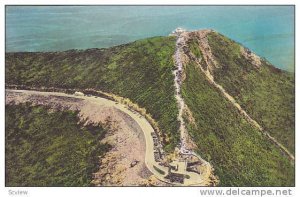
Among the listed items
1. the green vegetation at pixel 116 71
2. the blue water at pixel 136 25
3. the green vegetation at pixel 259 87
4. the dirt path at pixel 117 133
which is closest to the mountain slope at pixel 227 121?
the green vegetation at pixel 259 87

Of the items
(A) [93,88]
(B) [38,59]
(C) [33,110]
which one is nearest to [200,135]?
(A) [93,88]

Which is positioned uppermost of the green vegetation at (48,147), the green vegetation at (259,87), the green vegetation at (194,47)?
the green vegetation at (194,47)

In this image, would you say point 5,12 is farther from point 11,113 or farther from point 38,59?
point 38,59

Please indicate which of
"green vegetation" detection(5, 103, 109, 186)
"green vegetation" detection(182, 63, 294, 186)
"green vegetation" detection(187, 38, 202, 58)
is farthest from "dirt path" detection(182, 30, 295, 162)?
"green vegetation" detection(5, 103, 109, 186)

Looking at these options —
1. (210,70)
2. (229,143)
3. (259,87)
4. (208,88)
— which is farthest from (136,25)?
(229,143)

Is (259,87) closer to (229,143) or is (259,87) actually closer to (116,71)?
(229,143)

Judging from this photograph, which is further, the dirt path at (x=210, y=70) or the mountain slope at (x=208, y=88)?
the dirt path at (x=210, y=70)

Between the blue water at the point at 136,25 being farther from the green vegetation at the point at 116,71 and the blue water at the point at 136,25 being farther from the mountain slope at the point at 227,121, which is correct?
the mountain slope at the point at 227,121

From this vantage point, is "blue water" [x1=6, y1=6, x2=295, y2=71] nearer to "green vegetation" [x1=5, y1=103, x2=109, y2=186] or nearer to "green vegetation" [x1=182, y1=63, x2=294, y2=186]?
"green vegetation" [x1=182, y1=63, x2=294, y2=186]
